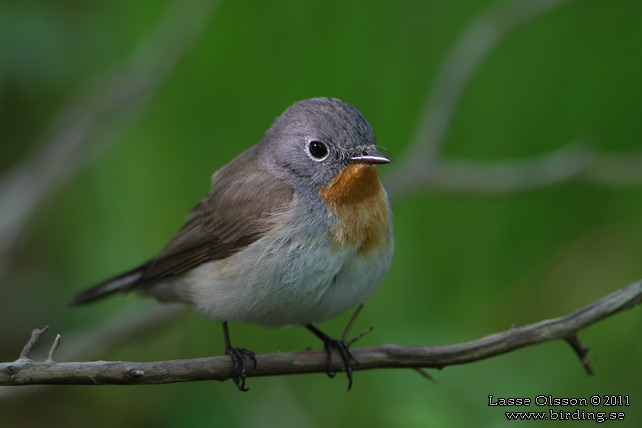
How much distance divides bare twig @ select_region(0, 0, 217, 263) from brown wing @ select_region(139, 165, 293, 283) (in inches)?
65.6

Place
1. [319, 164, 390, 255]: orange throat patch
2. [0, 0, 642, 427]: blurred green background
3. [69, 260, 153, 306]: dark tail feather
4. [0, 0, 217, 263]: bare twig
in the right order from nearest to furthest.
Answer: [319, 164, 390, 255]: orange throat patch → [69, 260, 153, 306]: dark tail feather → [0, 0, 642, 427]: blurred green background → [0, 0, 217, 263]: bare twig

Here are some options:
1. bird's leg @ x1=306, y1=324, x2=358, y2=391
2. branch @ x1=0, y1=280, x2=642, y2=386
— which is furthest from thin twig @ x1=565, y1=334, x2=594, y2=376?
bird's leg @ x1=306, y1=324, x2=358, y2=391

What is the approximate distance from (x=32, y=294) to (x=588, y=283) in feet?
13.5

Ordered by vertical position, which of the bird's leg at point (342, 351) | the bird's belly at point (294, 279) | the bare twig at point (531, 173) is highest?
the bare twig at point (531, 173)

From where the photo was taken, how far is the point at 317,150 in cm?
397

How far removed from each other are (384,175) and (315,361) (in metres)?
3.01

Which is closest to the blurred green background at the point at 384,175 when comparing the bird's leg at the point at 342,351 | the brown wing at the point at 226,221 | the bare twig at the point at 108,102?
the bare twig at the point at 108,102

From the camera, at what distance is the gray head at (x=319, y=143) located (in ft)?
12.6

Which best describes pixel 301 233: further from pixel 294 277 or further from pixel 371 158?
pixel 371 158

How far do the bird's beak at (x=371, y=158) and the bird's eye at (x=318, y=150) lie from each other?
0.17 metres

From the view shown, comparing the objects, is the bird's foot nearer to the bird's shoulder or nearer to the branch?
the branch

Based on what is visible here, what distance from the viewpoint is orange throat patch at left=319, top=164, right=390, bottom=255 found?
3.81 m

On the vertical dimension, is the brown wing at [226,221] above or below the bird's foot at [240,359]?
above

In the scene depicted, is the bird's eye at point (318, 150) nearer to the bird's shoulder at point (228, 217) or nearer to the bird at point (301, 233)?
the bird at point (301, 233)
